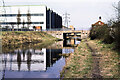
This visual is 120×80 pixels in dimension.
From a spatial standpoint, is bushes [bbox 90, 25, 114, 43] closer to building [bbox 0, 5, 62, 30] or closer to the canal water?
the canal water

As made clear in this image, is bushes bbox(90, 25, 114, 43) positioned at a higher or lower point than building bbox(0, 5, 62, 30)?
lower

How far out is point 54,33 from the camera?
83.2 meters

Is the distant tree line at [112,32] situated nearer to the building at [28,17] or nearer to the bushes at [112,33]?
the bushes at [112,33]

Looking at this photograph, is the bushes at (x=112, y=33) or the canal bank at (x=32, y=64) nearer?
the canal bank at (x=32, y=64)

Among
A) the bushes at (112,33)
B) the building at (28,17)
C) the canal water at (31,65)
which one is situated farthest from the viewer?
the building at (28,17)

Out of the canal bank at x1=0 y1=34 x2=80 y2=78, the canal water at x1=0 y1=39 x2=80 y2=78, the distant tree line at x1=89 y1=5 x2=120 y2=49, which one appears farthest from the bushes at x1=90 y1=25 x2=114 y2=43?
the canal water at x1=0 y1=39 x2=80 y2=78

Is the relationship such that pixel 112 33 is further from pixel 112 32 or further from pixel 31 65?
pixel 31 65

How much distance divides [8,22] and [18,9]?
7487 millimetres

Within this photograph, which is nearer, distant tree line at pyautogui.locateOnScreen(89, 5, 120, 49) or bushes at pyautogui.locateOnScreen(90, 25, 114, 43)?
distant tree line at pyautogui.locateOnScreen(89, 5, 120, 49)

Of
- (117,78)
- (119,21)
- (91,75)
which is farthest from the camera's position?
(119,21)

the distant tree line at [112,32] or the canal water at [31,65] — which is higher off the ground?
the distant tree line at [112,32]

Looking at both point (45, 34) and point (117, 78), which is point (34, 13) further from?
point (117, 78)

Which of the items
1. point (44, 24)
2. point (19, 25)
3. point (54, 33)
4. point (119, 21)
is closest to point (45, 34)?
point (54, 33)

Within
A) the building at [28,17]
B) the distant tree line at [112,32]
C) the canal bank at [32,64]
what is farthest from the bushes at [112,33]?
the building at [28,17]
